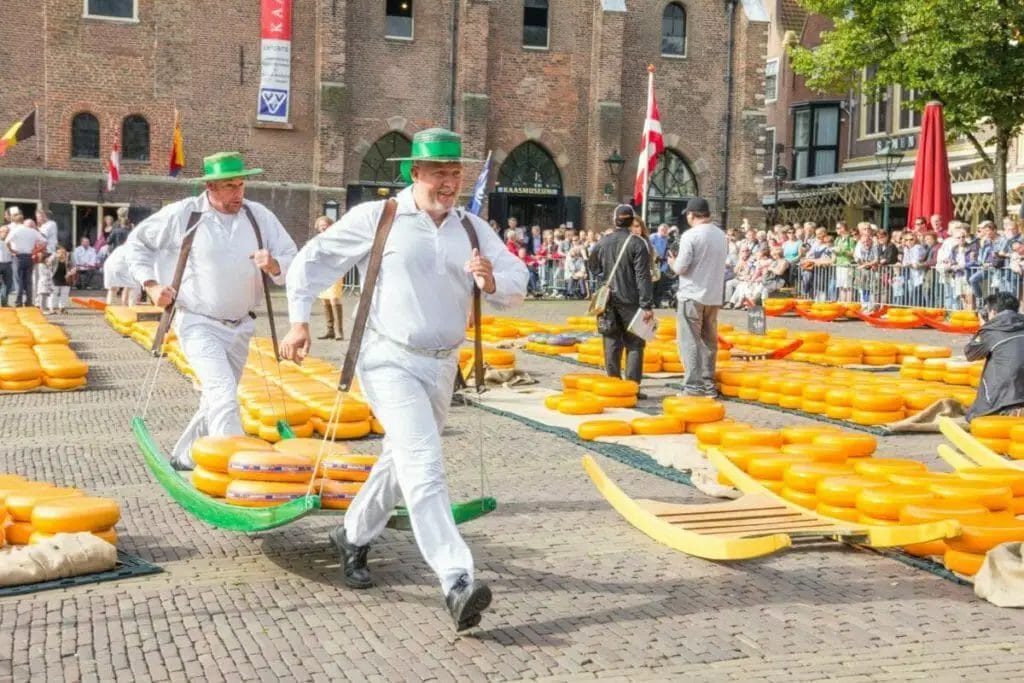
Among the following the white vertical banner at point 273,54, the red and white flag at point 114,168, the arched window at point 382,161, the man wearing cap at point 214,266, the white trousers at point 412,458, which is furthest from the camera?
the arched window at point 382,161

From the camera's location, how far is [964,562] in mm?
6590

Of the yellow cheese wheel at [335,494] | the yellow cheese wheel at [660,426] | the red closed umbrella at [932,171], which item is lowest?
the yellow cheese wheel at [660,426]

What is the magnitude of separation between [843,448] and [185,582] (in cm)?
465

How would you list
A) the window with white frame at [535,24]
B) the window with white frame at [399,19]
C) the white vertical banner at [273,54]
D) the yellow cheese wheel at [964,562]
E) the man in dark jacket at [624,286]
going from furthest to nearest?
the window with white frame at [535,24] → the window with white frame at [399,19] → the white vertical banner at [273,54] → the man in dark jacket at [624,286] → the yellow cheese wheel at [964,562]

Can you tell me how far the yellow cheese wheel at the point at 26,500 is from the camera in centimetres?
686

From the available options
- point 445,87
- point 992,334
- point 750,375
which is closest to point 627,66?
point 445,87

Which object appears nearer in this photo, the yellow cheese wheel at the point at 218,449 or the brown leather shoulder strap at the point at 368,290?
the brown leather shoulder strap at the point at 368,290

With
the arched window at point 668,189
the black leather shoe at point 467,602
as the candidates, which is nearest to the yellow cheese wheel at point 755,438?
the black leather shoe at point 467,602

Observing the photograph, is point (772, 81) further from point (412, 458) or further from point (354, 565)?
point (412, 458)

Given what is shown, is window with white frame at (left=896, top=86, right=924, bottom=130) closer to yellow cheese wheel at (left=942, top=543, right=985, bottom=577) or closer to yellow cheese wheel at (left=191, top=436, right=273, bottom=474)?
yellow cheese wheel at (left=942, top=543, right=985, bottom=577)

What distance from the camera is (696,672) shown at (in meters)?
5.13

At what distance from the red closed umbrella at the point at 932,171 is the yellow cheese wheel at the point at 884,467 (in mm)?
16573

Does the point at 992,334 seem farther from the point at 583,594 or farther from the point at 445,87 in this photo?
the point at 445,87

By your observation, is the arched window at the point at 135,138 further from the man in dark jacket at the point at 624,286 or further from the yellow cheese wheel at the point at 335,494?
the yellow cheese wheel at the point at 335,494
